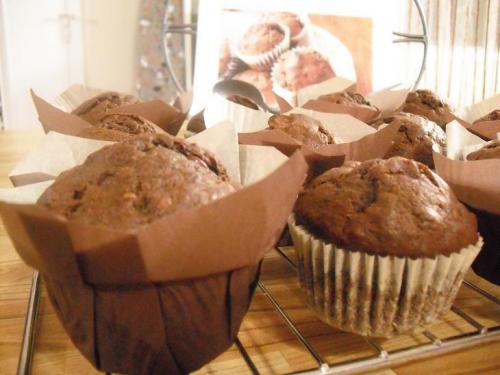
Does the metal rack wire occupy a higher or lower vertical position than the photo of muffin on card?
lower

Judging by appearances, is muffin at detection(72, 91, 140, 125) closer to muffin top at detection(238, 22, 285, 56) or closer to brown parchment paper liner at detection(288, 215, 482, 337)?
brown parchment paper liner at detection(288, 215, 482, 337)

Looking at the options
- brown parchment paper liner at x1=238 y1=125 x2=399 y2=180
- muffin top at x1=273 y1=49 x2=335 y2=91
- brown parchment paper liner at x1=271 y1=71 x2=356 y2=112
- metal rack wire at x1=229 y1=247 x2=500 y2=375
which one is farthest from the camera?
muffin top at x1=273 y1=49 x2=335 y2=91

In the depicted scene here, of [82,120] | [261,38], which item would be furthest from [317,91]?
[261,38]

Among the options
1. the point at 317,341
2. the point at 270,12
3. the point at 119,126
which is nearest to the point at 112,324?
the point at 317,341

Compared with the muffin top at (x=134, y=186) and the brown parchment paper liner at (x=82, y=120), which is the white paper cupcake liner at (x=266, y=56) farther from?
the muffin top at (x=134, y=186)

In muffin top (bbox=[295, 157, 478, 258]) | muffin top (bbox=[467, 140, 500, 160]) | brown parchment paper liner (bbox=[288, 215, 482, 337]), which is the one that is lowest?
brown parchment paper liner (bbox=[288, 215, 482, 337])

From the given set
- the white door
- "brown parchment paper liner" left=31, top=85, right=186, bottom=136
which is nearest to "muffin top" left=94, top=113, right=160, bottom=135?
"brown parchment paper liner" left=31, top=85, right=186, bottom=136

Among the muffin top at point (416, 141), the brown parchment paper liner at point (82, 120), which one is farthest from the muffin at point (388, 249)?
the brown parchment paper liner at point (82, 120)
